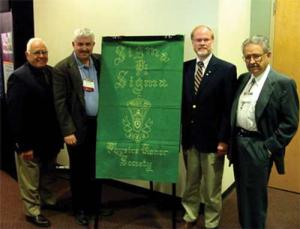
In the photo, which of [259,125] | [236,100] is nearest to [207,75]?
[236,100]

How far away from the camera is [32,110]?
3.00 metres

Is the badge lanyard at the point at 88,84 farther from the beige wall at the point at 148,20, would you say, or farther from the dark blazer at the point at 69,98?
the beige wall at the point at 148,20

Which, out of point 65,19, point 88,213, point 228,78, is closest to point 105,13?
point 65,19

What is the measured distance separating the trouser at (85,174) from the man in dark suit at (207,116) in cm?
78

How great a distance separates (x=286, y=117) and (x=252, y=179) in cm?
46

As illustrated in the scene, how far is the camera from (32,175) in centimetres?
309

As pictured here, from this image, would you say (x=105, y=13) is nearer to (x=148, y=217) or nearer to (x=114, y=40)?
(x=114, y=40)

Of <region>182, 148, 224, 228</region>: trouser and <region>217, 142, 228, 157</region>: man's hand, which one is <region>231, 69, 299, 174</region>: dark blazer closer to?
<region>217, 142, 228, 157</region>: man's hand

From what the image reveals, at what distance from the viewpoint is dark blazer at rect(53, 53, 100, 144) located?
2.88 metres

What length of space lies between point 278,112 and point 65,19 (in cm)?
267

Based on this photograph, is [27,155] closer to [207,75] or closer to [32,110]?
[32,110]

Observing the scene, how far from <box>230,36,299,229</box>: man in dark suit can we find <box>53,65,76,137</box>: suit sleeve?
4.13ft

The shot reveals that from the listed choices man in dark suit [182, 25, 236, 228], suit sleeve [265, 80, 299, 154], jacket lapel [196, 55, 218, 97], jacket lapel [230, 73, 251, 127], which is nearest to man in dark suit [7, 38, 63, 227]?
man in dark suit [182, 25, 236, 228]

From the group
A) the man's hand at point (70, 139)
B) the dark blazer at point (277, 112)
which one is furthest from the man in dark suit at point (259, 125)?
the man's hand at point (70, 139)
